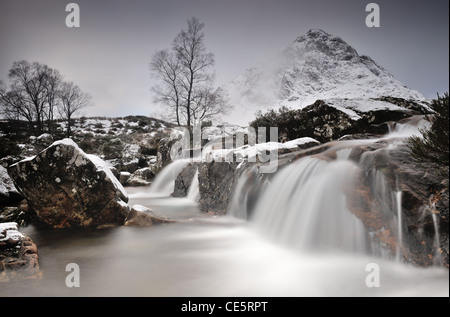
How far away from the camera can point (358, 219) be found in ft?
11.7

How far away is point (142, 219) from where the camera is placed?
5562mm

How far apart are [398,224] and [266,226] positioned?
262cm

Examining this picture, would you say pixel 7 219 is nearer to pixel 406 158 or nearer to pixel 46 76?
pixel 406 158

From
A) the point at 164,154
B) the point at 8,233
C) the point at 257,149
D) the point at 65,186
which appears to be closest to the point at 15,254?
the point at 8,233

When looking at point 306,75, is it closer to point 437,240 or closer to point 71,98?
point 71,98

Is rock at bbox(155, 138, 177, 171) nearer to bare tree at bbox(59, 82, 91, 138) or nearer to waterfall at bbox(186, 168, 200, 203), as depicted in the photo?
waterfall at bbox(186, 168, 200, 203)

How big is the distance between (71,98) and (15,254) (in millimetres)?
31808

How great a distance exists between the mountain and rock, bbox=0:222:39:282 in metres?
42.1

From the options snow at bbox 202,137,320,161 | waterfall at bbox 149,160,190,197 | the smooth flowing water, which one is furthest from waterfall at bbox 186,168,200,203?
the smooth flowing water

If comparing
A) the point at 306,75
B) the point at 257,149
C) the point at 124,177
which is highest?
the point at 306,75

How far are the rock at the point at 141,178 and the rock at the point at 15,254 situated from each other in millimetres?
11277

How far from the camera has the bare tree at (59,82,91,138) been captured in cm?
2803

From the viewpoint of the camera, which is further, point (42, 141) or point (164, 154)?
point (42, 141)
